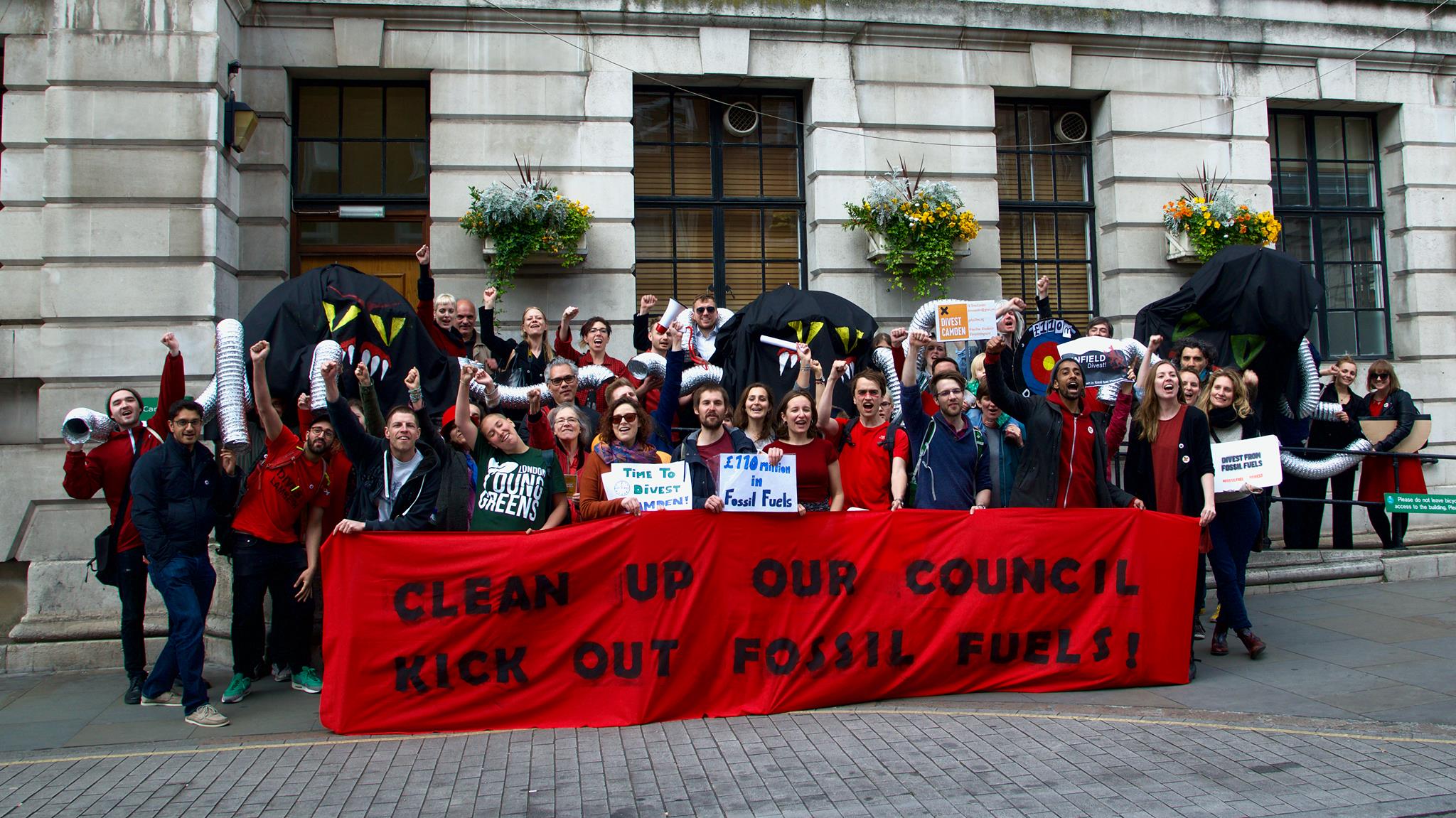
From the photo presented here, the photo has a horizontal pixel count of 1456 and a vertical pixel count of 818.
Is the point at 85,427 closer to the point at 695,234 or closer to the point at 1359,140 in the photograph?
the point at 695,234

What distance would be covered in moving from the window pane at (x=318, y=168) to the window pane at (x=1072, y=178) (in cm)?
855

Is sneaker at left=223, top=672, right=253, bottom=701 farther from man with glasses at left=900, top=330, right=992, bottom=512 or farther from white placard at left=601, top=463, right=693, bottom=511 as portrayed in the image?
man with glasses at left=900, top=330, right=992, bottom=512

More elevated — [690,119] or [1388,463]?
[690,119]

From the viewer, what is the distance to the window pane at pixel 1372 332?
14.1 m

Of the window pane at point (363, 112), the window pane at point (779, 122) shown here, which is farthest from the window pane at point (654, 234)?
the window pane at point (363, 112)

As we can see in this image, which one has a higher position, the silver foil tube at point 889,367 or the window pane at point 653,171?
the window pane at point 653,171

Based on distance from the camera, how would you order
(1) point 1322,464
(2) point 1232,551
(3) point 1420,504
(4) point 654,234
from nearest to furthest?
(2) point 1232,551 → (3) point 1420,504 → (1) point 1322,464 → (4) point 654,234

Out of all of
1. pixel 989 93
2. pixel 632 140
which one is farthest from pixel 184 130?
pixel 989 93

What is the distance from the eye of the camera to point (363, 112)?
1217cm

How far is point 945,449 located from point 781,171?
630cm

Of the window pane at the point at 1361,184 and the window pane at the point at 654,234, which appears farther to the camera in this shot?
the window pane at the point at 1361,184

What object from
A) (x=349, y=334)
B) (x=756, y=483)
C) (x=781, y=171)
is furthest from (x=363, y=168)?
(x=756, y=483)

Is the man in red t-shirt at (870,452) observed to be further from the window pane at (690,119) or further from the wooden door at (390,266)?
the wooden door at (390,266)

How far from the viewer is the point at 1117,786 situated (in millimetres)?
5262
